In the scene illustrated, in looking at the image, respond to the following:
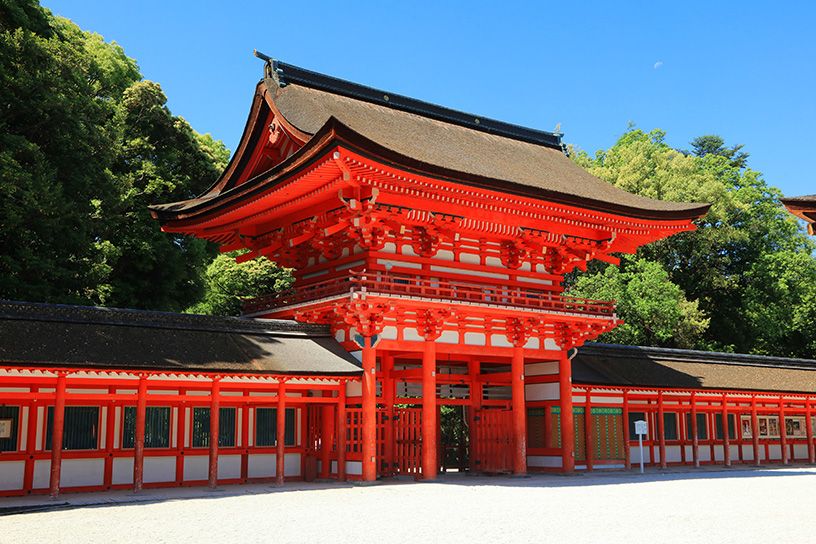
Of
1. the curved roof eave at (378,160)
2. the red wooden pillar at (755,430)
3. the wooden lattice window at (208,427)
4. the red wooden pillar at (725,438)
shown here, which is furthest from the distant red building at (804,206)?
the wooden lattice window at (208,427)

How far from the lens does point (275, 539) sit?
11117mm

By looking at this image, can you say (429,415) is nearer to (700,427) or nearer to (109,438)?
(109,438)

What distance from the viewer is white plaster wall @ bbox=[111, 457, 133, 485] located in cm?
1879

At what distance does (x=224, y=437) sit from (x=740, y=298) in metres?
35.9

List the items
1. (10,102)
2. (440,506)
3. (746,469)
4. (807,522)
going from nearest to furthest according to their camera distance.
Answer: (807,522) < (440,506) < (10,102) < (746,469)

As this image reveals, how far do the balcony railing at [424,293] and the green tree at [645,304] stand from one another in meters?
15.2

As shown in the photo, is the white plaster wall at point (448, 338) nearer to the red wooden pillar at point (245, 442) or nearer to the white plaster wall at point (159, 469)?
the red wooden pillar at point (245, 442)

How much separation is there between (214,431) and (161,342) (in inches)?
97.0

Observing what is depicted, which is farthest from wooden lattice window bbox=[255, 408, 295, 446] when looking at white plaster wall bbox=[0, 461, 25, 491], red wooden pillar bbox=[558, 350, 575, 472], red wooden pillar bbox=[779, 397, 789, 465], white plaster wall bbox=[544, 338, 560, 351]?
red wooden pillar bbox=[779, 397, 789, 465]

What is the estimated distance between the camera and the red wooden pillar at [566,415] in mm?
24844

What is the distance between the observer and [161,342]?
62.3ft

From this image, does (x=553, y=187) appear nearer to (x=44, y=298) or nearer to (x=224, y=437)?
(x=224, y=437)

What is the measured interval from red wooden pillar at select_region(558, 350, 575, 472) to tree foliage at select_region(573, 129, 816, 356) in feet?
65.2

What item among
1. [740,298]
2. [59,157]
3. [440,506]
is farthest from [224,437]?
[740,298]
